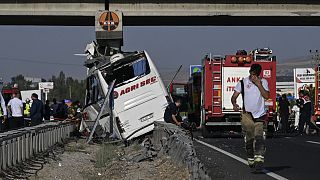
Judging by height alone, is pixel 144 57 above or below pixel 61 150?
above

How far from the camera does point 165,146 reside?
54.9 feet

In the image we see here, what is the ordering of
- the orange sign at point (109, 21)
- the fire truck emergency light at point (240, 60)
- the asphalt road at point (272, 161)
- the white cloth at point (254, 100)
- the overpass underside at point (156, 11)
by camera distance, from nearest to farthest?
the white cloth at point (254, 100) → the asphalt road at point (272, 161) → the fire truck emergency light at point (240, 60) → the orange sign at point (109, 21) → the overpass underside at point (156, 11)

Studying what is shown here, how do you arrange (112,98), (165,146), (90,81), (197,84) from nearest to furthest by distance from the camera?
1. (165,146)
2. (112,98)
3. (90,81)
4. (197,84)

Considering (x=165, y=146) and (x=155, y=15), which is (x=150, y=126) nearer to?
(x=165, y=146)

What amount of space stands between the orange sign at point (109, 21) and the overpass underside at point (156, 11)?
1.45 m

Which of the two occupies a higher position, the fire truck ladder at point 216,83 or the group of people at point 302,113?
the fire truck ladder at point 216,83

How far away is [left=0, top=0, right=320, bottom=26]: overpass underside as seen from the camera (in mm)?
38531

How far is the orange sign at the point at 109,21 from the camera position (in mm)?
36344

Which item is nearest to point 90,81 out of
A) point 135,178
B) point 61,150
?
point 61,150

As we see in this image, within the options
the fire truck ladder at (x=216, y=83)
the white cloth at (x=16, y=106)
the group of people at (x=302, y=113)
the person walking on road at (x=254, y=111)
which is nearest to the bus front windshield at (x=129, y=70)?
the white cloth at (x=16, y=106)

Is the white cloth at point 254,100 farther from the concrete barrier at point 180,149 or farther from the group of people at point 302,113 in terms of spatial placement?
the group of people at point 302,113

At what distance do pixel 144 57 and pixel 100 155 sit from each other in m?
4.73

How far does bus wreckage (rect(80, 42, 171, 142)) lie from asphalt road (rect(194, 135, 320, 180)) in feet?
6.99

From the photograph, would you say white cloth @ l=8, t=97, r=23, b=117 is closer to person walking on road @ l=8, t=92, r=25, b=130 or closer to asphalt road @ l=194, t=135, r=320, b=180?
person walking on road @ l=8, t=92, r=25, b=130
